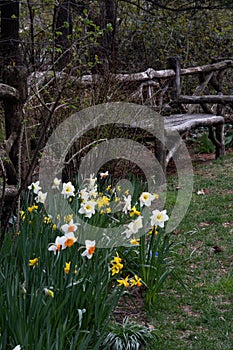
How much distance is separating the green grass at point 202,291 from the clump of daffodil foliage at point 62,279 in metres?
0.17

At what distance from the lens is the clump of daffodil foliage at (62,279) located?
67.9 inches

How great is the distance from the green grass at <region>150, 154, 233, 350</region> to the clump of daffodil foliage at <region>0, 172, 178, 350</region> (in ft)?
0.55

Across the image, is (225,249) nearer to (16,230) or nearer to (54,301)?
(16,230)

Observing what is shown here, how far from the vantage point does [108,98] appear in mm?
4465

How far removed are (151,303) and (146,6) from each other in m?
8.26

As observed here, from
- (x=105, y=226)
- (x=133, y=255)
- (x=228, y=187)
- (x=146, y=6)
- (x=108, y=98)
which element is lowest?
(x=228, y=187)

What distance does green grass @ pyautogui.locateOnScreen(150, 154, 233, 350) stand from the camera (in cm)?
255

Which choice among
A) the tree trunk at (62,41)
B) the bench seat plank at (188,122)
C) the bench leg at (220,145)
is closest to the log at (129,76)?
the tree trunk at (62,41)

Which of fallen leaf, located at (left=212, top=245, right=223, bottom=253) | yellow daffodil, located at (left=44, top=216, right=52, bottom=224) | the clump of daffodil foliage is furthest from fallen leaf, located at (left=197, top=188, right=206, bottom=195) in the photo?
yellow daffodil, located at (left=44, top=216, right=52, bottom=224)

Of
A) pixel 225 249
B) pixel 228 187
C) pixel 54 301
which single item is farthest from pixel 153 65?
pixel 54 301

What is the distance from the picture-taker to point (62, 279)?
80.7 inches

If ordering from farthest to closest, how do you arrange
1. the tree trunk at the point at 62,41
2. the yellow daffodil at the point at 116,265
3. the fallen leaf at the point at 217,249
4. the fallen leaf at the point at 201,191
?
1. the fallen leaf at the point at 201,191
2. the fallen leaf at the point at 217,249
3. the tree trunk at the point at 62,41
4. the yellow daffodil at the point at 116,265

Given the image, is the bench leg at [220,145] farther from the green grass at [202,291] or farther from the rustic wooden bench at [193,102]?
the green grass at [202,291]

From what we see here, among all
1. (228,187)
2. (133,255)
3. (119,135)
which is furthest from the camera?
(228,187)
